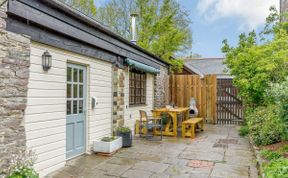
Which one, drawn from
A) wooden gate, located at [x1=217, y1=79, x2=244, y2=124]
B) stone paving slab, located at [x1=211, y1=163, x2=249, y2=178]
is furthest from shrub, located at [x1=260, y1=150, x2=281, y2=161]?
wooden gate, located at [x1=217, y1=79, x2=244, y2=124]

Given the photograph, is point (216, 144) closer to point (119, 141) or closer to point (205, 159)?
point (205, 159)

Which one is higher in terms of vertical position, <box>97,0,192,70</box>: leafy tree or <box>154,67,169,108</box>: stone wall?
<box>97,0,192,70</box>: leafy tree

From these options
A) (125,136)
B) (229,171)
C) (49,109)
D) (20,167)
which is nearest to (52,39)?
(49,109)

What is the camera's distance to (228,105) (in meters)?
11.2

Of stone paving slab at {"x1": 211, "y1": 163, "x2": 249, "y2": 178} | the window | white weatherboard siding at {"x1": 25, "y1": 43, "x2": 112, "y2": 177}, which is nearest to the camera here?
white weatherboard siding at {"x1": 25, "y1": 43, "x2": 112, "y2": 177}

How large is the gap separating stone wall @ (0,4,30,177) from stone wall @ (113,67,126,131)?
328 cm

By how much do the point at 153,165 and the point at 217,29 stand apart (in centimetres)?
1767

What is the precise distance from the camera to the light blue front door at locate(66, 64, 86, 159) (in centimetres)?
526

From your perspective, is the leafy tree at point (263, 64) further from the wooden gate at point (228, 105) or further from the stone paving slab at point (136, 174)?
the stone paving slab at point (136, 174)

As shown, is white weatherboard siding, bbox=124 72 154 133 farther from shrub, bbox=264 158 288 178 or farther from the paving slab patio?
shrub, bbox=264 158 288 178

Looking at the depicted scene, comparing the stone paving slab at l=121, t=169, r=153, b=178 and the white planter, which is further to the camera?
the white planter

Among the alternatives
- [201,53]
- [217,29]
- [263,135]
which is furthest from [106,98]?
[201,53]

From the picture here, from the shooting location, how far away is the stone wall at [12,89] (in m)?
3.42

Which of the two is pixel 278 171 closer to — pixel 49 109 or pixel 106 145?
pixel 106 145
